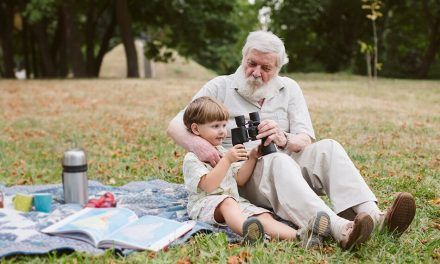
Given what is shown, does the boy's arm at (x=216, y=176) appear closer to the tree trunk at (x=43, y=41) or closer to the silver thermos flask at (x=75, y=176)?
the silver thermos flask at (x=75, y=176)

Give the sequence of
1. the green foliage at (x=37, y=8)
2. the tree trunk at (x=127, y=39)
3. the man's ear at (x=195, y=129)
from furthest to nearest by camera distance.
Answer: the tree trunk at (x=127, y=39), the green foliage at (x=37, y=8), the man's ear at (x=195, y=129)

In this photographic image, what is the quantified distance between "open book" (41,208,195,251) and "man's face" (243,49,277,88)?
1165 mm

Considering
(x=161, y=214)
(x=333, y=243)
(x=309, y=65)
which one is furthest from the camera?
(x=309, y=65)

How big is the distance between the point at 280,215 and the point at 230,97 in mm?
1062

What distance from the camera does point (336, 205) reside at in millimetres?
3740

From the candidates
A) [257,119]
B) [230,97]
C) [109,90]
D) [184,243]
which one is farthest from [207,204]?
[109,90]

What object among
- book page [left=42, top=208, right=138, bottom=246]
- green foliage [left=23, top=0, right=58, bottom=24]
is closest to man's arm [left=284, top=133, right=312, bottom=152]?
book page [left=42, top=208, right=138, bottom=246]

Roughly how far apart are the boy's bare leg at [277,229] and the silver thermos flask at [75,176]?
1373mm

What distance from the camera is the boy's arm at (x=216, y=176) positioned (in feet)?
12.1

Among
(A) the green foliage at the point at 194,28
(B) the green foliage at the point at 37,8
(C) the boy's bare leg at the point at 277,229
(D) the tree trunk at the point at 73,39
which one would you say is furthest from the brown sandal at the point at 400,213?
(A) the green foliage at the point at 194,28

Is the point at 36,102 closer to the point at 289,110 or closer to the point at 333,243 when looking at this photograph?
the point at 289,110

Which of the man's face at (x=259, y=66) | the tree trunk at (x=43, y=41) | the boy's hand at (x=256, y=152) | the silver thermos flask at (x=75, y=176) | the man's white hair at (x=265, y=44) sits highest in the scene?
the tree trunk at (x=43, y=41)

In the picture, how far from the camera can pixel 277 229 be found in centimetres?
363

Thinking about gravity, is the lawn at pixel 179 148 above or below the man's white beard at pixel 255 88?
below
